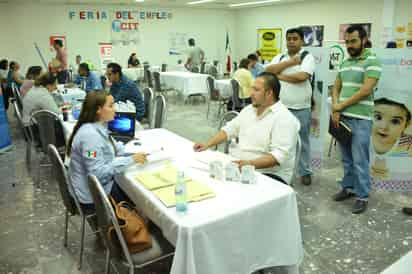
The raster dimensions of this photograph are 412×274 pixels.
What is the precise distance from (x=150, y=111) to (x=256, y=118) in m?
2.29

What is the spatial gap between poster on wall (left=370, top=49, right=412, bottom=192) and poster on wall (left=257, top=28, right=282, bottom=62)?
909cm

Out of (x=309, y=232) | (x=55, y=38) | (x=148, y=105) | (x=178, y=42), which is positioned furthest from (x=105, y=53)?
(x=309, y=232)

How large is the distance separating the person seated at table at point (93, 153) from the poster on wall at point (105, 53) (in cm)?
984

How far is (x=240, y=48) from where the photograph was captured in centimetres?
1376

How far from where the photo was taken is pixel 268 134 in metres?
2.24

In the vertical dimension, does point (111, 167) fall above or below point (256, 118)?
below

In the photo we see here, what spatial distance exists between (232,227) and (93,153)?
0.89 meters

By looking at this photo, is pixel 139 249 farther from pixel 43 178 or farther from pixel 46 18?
pixel 46 18

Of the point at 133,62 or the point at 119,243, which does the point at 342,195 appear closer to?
the point at 119,243

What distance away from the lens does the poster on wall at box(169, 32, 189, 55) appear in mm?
12484

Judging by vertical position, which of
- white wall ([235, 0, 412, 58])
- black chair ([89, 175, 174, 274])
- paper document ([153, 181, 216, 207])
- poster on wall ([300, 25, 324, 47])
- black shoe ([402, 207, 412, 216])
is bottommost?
black shoe ([402, 207, 412, 216])

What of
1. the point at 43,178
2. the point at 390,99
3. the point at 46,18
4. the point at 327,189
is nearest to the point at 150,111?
the point at 43,178

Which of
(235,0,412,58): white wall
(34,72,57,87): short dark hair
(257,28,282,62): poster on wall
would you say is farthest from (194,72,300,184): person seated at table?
(257,28,282,62): poster on wall

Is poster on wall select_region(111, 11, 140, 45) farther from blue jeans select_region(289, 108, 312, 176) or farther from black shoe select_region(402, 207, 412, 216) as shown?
black shoe select_region(402, 207, 412, 216)
